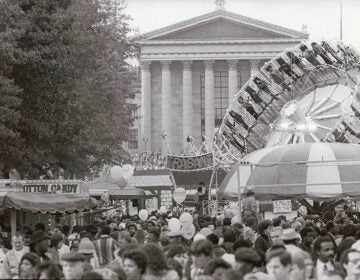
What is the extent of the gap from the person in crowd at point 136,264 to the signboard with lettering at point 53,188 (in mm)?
14574

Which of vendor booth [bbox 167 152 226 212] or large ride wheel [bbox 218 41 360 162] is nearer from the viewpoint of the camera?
large ride wheel [bbox 218 41 360 162]

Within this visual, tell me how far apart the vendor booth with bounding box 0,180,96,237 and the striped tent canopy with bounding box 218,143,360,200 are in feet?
12.4

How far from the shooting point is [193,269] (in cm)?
1167

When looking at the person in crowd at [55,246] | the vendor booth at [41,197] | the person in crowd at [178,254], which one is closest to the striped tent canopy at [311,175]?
the vendor booth at [41,197]

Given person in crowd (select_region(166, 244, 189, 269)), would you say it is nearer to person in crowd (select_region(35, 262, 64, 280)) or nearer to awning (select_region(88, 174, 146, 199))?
person in crowd (select_region(35, 262, 64, 280))

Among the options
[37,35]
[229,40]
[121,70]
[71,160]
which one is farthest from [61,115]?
[229,40]

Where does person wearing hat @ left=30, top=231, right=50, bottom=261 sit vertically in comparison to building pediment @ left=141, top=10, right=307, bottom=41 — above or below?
below

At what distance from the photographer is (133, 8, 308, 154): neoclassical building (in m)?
99.9

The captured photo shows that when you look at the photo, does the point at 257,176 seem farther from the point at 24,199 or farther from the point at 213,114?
the point at 213,114

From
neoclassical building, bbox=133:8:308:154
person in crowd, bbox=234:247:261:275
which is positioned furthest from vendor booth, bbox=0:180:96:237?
neoclassical building, bbox=133:8:308:154

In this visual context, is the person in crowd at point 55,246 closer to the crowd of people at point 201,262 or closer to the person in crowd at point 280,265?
the crowd of people at point 201,262

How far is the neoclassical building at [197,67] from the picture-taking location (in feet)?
328

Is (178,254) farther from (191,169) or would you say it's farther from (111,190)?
(111,190)

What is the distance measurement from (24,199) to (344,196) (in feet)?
23.3
